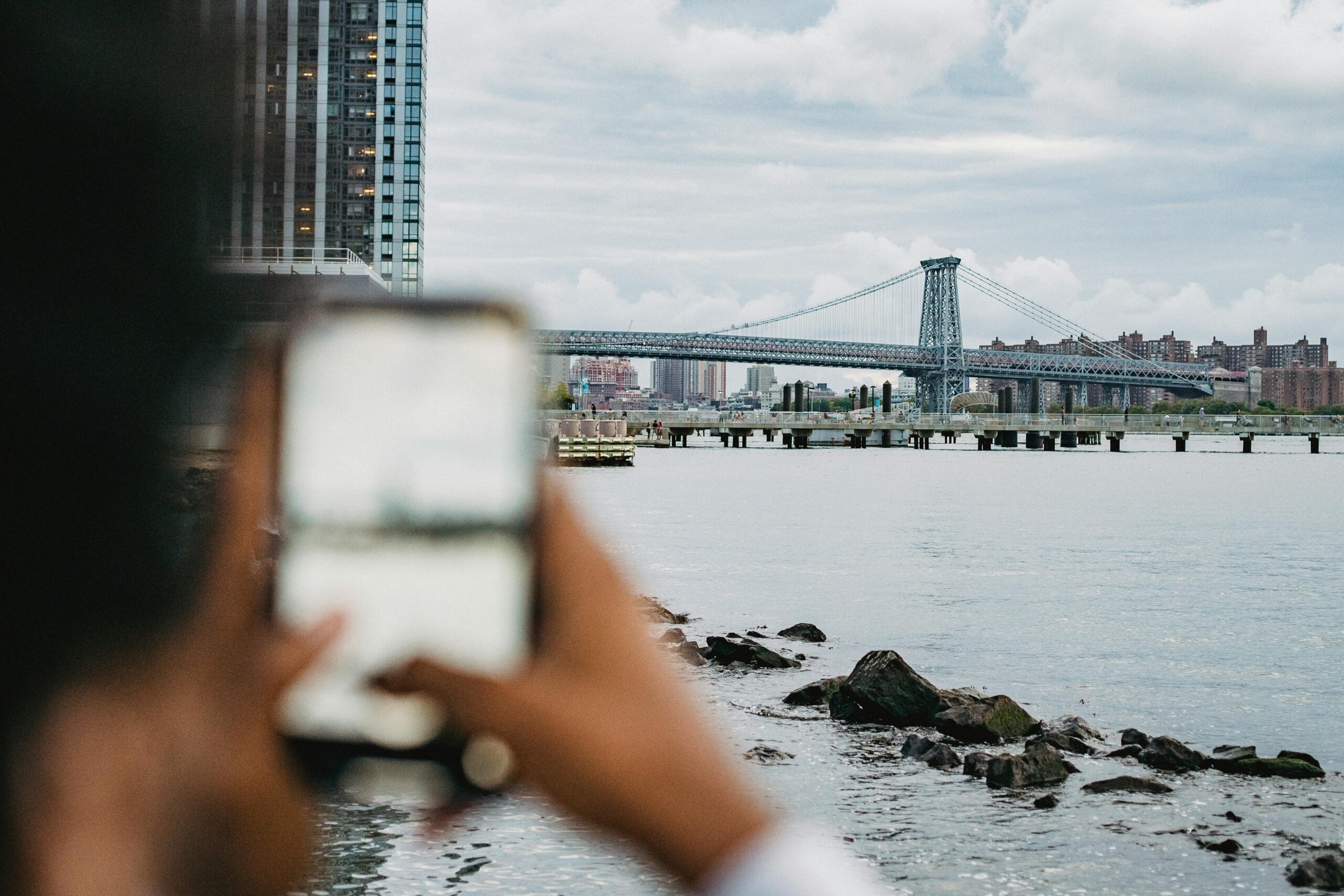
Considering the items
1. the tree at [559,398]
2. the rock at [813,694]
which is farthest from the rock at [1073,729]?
the tree at [559,398]

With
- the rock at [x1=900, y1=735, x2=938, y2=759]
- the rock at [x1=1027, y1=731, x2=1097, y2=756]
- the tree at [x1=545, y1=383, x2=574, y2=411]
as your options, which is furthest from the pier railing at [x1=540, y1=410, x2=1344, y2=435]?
the tree at [x1=545, y1=383, x2=574, y2=411]

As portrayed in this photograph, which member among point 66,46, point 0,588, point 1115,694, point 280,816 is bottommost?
point 1115,694

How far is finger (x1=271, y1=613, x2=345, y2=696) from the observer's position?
61cm

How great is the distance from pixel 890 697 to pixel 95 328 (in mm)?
13210

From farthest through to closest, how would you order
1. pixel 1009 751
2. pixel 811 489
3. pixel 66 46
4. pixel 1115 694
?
pixel 811 489, pixel 1115 694, pixel 1009 751, pixel 66 46

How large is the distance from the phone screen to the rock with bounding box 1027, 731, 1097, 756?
1213 centimetres

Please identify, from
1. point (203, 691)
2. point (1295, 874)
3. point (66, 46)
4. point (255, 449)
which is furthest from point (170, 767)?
point (1295, 874)

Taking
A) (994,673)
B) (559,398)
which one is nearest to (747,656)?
(994,673)

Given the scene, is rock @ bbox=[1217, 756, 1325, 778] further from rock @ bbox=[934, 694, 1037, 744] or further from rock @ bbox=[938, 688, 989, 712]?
rock @ bbox=[938, 688, 989, 712]

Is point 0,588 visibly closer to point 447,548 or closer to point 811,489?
point 447,548

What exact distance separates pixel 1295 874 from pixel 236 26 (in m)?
9.55

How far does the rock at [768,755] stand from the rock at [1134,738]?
328 cm

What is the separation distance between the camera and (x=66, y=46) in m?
0.56

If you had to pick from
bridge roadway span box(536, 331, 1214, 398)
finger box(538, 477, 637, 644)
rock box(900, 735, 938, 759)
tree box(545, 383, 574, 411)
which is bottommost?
rock box(900, 735, 938, 759)
